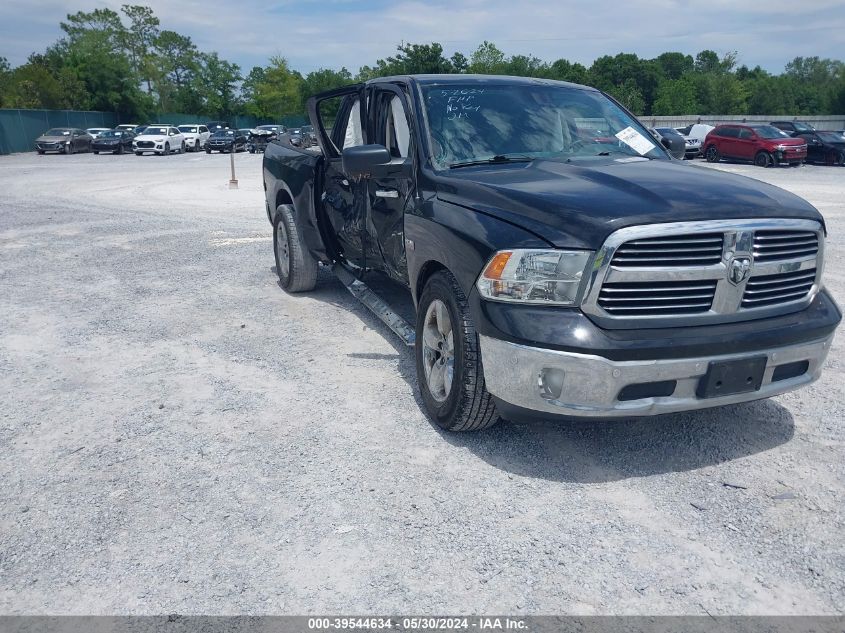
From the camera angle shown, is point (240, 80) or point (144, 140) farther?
point (240, 80)

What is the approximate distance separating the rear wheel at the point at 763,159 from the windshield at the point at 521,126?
25.6 meters

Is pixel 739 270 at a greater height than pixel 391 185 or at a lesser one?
lesser

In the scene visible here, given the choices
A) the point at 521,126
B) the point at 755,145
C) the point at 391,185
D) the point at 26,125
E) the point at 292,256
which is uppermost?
the point at 521,126

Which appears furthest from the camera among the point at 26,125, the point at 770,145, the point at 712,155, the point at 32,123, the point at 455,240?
the point at 32,123

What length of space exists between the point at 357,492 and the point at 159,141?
41027mm

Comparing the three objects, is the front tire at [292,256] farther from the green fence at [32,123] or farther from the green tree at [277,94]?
the green tree at [277,94]

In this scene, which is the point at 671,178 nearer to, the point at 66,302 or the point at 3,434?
the point at 3,434

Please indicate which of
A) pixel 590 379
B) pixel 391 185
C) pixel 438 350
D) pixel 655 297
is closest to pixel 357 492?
pixel 438 350

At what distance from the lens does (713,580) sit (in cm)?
283

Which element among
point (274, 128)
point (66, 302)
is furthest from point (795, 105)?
point (66, 302)

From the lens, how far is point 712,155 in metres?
30.4

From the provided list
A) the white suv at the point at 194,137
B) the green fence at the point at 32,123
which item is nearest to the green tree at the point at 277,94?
the green fence at the point at 32,123

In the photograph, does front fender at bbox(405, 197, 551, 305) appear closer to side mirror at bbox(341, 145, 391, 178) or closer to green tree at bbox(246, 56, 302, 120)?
side mirror at bbox(341, 145, 391, 178)

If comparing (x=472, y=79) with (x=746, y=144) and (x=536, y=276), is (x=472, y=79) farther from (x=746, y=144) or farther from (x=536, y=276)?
(x=746, y=144)
